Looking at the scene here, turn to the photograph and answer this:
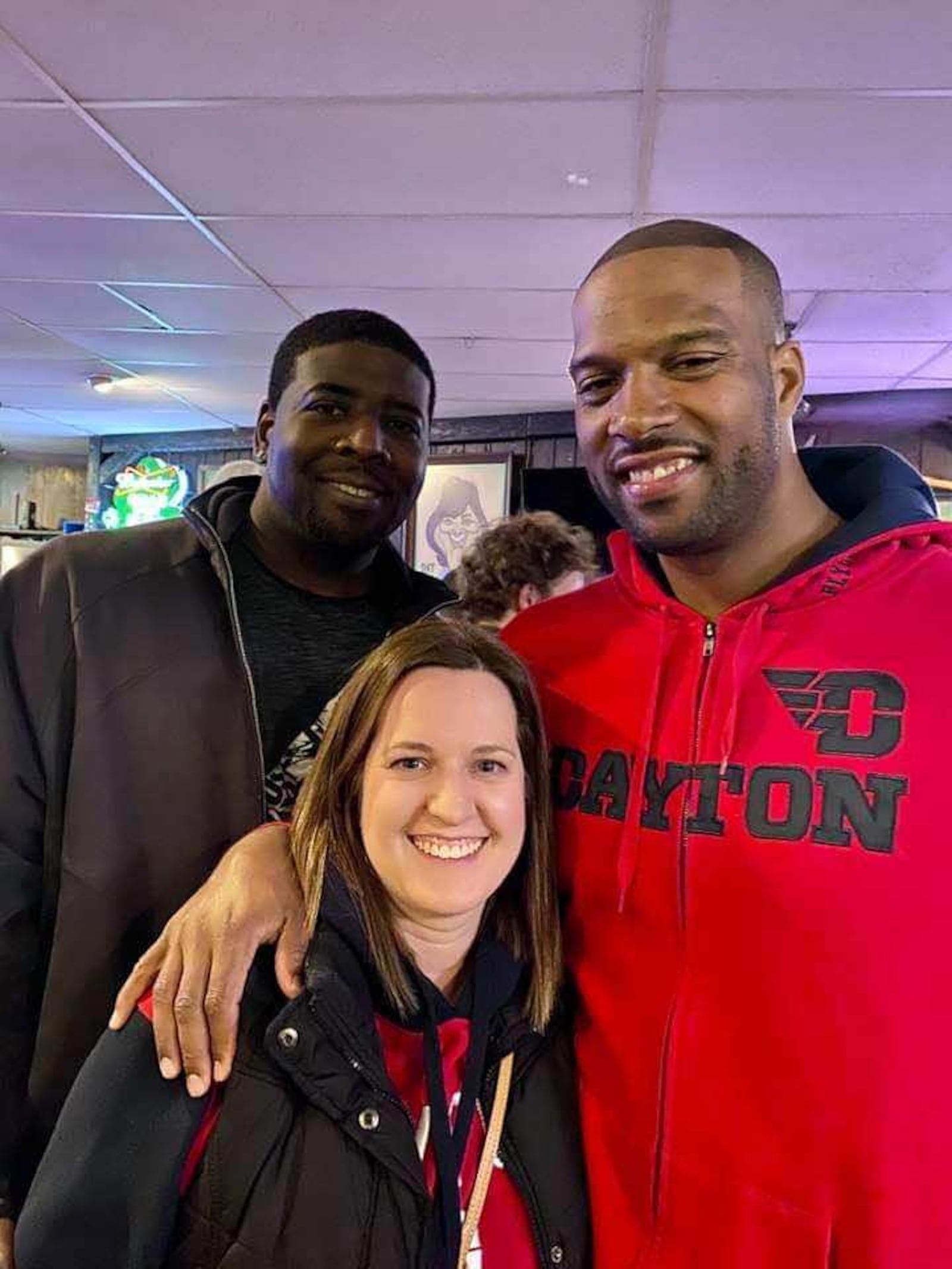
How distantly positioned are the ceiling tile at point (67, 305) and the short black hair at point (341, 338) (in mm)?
2905

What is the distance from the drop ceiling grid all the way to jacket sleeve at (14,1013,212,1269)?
6.77 feet

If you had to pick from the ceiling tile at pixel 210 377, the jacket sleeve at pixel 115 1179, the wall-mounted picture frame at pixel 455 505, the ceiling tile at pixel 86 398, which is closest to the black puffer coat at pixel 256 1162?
the jacket sleeve at pixel 115 1179

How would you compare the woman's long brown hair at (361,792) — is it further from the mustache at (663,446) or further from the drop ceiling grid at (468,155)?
the drop ceiling grid at (468,155)

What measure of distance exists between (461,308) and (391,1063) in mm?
3523

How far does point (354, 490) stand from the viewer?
1.61 meters

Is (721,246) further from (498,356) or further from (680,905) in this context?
(498,356)

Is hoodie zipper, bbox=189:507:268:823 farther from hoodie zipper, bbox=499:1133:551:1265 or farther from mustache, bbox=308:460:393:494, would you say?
hoodie zipper, bbox=499:1133:551:1265

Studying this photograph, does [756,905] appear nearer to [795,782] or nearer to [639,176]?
[795,782]

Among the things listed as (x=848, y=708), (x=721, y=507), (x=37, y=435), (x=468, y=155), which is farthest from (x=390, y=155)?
(x=37, y=435)

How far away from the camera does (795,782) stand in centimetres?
117

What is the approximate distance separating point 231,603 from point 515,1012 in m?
0.72

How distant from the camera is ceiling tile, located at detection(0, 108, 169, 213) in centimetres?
279

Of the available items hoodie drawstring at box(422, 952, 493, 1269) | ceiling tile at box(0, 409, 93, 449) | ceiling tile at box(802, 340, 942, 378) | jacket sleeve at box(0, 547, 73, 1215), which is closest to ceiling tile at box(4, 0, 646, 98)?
jacket sleeve at box(0, 547, 73, 1215)

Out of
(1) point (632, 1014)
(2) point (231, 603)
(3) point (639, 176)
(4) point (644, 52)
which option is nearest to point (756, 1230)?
(1) point (632, 1014)
